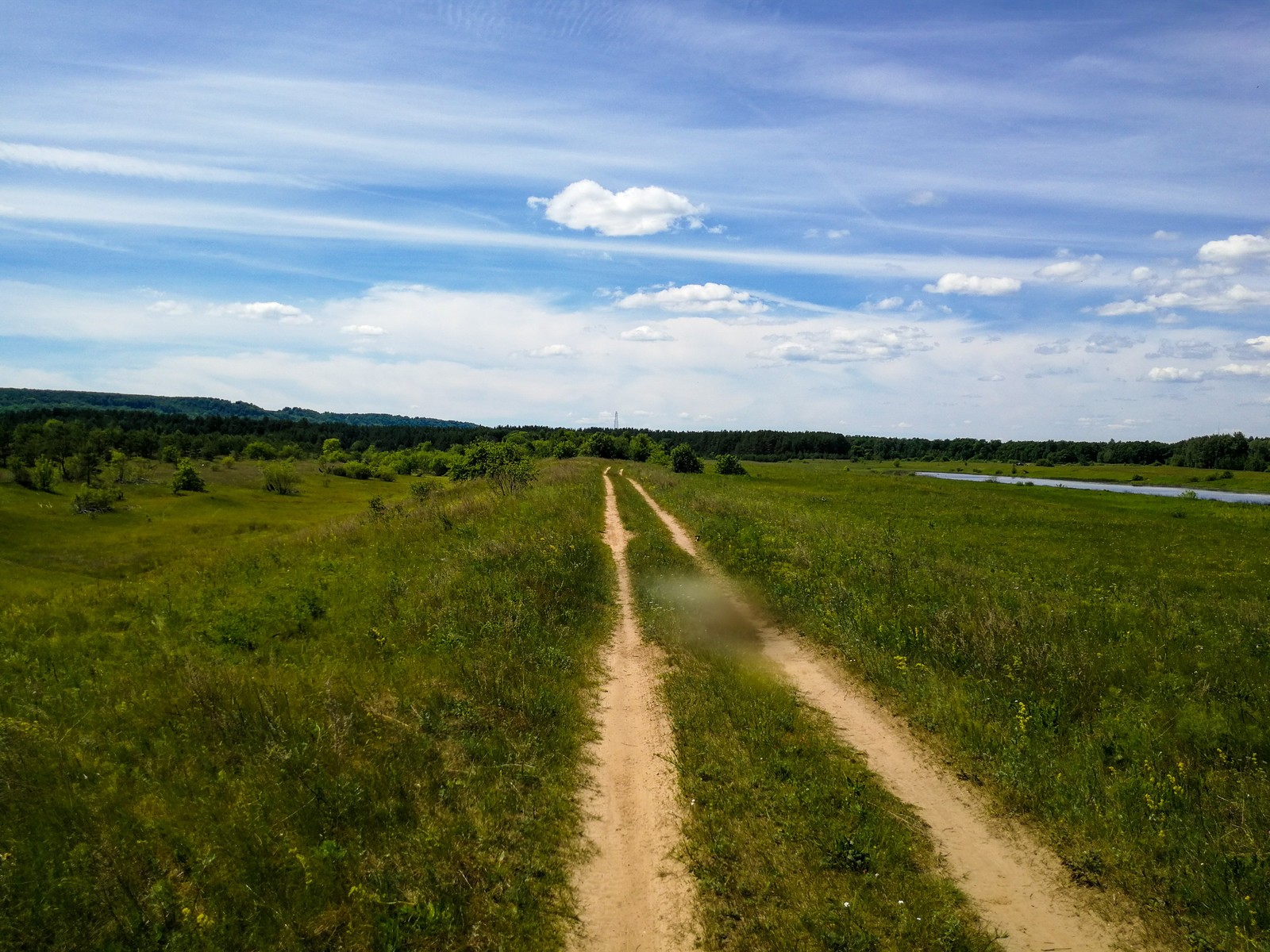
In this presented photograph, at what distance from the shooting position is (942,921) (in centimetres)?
586

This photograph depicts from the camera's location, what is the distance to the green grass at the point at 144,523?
59594mm

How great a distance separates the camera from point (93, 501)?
315 ft

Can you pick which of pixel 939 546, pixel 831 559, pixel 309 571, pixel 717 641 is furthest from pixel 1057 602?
pixel 309 571

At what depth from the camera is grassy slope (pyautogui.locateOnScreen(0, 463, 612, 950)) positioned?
5.50m

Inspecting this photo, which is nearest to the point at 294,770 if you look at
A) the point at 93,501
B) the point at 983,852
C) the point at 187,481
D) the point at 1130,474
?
the point at 983,852

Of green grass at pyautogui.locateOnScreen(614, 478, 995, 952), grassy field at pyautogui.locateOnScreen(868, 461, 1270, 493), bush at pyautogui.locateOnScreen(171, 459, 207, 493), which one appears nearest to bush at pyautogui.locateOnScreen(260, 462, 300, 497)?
bush at pyautogui.locateOnScreen(171, 459, 207, 493)

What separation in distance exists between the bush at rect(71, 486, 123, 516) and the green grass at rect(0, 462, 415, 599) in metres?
1.44

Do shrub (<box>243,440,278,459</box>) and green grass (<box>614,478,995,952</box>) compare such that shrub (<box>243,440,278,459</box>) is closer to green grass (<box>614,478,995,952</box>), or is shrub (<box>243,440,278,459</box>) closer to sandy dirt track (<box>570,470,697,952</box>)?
sandy dirt track (<box>570,470,697,952</box>)

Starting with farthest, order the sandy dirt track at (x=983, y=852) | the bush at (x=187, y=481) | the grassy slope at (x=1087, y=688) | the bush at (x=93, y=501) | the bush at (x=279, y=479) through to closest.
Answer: the bush at (x=279, y=479) → the bush at (x=187, y=481) → the bush at (x=93, y=501) → the grassy slope at (x=1087, y=688) → the sandy dirt track at (x=983, y=852)

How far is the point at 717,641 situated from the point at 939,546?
2128 cm

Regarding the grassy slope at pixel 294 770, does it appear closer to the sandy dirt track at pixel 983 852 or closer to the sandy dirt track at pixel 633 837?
the sandy dirt track at pixel 633 837

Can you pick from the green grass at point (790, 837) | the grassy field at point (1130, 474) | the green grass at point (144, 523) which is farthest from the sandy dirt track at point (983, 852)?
the grassy field at point (1130, 474)

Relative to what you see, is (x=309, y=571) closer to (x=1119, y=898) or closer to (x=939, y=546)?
(x=1119, y=898)

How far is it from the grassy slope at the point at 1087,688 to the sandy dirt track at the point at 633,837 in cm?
422
